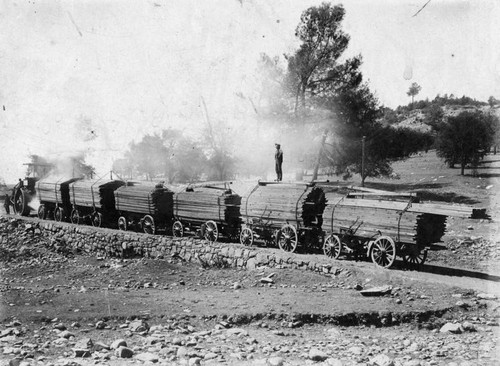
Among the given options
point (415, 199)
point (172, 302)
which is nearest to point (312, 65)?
point (415, 199)

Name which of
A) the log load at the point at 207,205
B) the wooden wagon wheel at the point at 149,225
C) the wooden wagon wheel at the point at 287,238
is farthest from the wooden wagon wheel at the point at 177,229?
the wooden wagon wheel at the point at 287,238

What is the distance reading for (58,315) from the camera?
29.4 ft

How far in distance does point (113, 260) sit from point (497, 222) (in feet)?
46.9

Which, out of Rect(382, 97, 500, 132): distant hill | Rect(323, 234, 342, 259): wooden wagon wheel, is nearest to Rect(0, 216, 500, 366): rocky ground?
Rect(323, 234, 342, 259): wooden wagon wheel

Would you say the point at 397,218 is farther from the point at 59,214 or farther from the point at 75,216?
the point at 59,214

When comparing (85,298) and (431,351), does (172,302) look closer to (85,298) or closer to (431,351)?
(85,298)

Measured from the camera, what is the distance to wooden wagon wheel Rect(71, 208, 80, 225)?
22328 mm

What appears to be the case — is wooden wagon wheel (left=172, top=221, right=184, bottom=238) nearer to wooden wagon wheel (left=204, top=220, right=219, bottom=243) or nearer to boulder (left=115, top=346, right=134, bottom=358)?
wooden wagon wheel (left=204, top=220, right=219, bottom=243)

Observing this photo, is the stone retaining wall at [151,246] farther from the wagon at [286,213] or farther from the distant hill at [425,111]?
the distant hill at [425,111]

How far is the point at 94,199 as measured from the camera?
21.0 metres

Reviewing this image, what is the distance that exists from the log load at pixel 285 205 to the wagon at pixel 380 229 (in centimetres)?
90

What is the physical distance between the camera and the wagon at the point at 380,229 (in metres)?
11.8

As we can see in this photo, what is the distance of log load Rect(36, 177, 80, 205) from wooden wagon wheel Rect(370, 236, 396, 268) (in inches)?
639

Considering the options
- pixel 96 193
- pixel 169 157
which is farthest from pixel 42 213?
pixel 169 157
